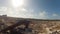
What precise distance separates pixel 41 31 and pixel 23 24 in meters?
0.68

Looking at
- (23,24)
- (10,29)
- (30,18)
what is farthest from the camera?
(30,18)

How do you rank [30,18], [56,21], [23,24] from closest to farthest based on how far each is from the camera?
[23,24] → [30,18] → [56,21]

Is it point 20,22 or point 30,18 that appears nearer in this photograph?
point 20,22

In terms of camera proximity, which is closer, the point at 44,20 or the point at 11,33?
the point at 11,33

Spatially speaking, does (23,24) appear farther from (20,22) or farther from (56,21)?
(56,21)

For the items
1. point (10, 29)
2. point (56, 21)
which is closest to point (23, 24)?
point (10, 29)

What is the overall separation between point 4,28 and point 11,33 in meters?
0.26

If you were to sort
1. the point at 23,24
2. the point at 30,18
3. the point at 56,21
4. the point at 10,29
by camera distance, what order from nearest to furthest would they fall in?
the point at 10,29 < the point at 23,24 < the point at 30,18 < the point at 56,21

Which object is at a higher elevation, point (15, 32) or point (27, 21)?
point (27, 21)

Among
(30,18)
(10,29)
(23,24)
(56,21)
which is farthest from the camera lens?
(56,21)

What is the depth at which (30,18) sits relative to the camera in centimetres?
471

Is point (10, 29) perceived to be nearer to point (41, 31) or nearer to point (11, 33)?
point (11, 33)

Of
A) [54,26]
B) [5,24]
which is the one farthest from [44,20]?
[5,24]

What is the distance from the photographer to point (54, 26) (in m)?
4.77
